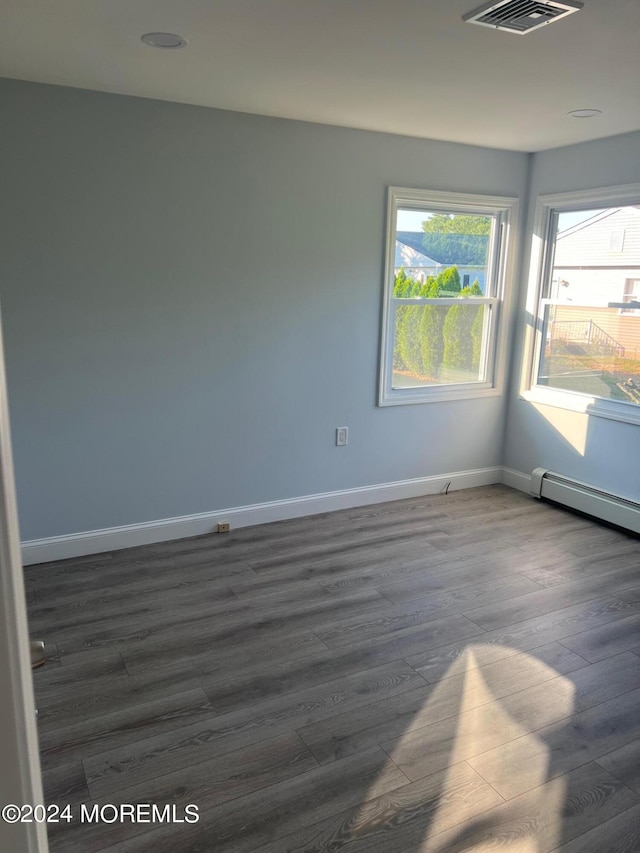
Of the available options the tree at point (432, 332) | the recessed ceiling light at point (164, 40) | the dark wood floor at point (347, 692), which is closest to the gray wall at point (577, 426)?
the dark wood floor at point (347, 692)

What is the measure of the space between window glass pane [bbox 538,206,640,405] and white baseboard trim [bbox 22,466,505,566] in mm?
1039

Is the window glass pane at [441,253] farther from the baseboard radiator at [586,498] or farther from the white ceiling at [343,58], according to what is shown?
the baseboard radiator at [586,498]

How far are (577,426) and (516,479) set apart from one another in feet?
2.37

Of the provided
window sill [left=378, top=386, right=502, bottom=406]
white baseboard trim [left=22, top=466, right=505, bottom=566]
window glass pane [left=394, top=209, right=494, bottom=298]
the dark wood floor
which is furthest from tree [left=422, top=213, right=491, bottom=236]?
the dark wood floor

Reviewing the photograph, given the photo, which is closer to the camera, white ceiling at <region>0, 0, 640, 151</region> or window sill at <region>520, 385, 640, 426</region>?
white ceiling at <region>0, 0, 640, 151</region>

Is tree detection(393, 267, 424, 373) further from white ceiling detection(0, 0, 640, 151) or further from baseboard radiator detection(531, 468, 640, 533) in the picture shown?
baseboard radiator detection(531, 468, 640, 533)

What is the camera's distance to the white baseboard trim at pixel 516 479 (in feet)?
16.0

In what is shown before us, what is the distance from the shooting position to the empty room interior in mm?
2064

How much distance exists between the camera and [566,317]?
453cm

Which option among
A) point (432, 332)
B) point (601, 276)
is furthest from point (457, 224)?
point (601, 276)

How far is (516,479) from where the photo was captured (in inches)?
195

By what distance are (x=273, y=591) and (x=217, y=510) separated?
88 centimetres

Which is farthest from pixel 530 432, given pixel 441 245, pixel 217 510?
pixel 217 510

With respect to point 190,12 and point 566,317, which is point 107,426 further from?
point 566,317
